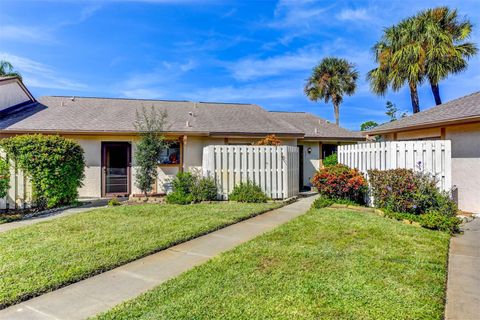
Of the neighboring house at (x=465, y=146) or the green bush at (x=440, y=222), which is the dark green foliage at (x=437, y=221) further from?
the neighboring house at (x=465, y=146)

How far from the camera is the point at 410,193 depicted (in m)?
6.57

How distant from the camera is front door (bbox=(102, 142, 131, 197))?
38.1 feet

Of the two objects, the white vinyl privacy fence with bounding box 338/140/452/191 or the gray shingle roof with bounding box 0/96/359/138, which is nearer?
the white vinyl privacy fence with bounding box 338/140/452/191

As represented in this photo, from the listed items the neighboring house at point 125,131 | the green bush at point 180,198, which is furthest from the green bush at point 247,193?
the neighboring house at point 125,131

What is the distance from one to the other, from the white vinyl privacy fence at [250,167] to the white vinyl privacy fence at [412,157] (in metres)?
2.69

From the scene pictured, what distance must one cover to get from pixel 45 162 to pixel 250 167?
647 cm

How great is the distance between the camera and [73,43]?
10.7 metres

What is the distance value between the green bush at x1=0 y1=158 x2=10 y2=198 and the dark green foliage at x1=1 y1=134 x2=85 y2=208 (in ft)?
0.95

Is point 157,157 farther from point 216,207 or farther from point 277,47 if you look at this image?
point 277,47

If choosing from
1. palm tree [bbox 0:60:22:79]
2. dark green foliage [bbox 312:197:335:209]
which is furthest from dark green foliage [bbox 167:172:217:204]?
palm tree [bbox 0:60:22:79]

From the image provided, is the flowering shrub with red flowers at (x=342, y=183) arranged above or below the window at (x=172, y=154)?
below

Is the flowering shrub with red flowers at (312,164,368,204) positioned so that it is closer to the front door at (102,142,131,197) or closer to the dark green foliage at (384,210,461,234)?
the dark green foliage at (384,210,461,234)

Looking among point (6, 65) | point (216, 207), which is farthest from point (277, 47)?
point (6, 65)

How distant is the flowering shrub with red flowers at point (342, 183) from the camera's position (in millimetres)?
7895
